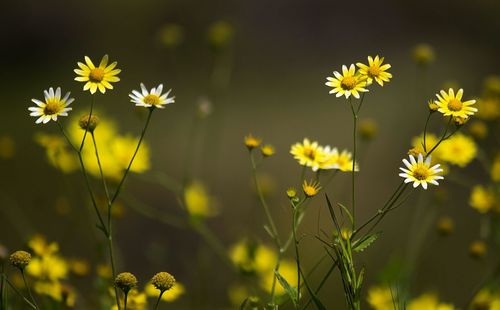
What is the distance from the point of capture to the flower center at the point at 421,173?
1.27 m

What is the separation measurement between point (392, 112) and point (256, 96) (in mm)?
959

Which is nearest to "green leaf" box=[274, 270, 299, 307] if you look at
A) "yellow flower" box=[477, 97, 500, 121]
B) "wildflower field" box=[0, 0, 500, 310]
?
"wildflower field" box=[0, 0, 500, 310]

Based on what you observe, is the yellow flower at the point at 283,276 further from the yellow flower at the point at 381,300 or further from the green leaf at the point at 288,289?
the green leaf at the point at 288,289

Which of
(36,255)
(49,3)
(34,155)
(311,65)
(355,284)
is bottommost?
(355,284)

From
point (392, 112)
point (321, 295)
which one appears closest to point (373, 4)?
point (392, 112)

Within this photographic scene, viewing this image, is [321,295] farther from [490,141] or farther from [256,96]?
[256,96]

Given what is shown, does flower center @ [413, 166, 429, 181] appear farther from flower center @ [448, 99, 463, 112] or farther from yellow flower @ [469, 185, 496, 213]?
yellow flower @ [469, 185, 496, 213]

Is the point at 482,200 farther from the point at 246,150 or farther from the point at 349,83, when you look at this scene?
the point at 246,150

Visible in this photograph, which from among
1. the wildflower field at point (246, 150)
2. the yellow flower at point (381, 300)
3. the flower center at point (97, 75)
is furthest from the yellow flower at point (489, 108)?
the flower center at point (97, 75)

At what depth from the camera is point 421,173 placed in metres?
1.28

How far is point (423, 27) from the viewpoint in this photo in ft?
16.2

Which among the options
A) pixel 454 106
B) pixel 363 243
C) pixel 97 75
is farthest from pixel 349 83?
pixel 97 75

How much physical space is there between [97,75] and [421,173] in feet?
2.11

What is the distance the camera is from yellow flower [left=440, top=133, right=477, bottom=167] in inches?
76.9
